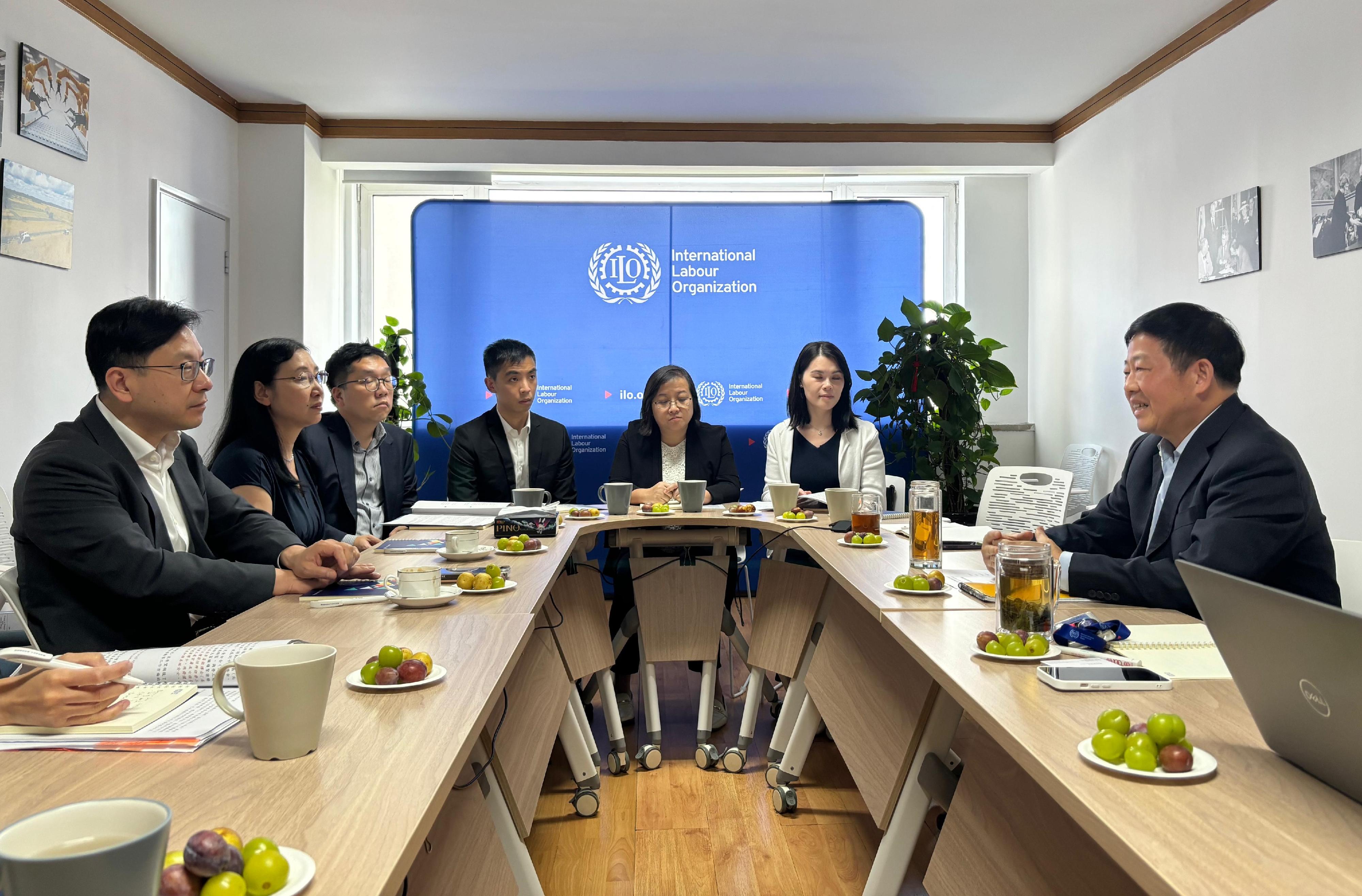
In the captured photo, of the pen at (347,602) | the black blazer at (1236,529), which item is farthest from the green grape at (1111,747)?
the pen at (347,602)

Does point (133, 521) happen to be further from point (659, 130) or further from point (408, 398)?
point (659, 130)

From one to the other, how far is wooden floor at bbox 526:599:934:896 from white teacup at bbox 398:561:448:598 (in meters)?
0.98

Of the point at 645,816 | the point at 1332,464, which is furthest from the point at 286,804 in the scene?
the point at 1332,464

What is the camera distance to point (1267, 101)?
387 centimetres

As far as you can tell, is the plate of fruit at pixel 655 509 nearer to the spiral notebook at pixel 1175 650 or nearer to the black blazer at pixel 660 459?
the black blazer at pixel 660 459

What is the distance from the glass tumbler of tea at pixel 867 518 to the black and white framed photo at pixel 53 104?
331 cm

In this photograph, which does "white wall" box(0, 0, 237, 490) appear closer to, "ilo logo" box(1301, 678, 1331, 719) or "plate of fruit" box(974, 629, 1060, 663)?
"plate of fruit" box(974, 629, 1060, 663)

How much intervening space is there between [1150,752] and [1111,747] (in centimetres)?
3

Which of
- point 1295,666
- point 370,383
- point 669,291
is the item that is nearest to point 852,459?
point 370,383

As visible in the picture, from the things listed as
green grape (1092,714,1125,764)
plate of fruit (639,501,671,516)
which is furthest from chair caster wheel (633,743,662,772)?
green grape (1092,714,1125,764)

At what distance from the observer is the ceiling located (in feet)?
13.5

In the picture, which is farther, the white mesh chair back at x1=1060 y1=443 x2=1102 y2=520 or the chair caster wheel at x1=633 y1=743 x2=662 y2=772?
the white mesh chair back at x1=1060 y1=443 x2=1102 y2=520

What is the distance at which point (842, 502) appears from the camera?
3102 millimetres

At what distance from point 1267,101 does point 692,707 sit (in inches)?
133
